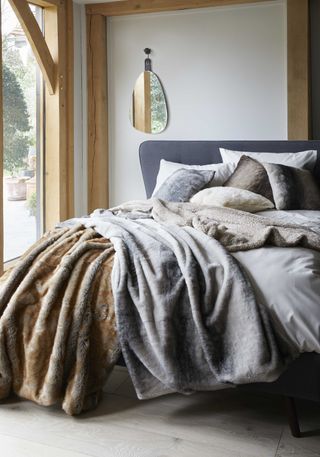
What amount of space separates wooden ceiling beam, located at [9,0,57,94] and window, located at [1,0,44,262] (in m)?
0.12

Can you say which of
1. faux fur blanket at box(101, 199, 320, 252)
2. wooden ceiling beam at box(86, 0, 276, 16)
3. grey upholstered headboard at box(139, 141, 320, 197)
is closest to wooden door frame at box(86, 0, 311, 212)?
wooden ceiling beam at box(86, 0, 276, 16)

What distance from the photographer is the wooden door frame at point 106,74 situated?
437 centimetres

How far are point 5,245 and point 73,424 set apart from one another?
96.5 inches

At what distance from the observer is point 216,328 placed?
2.13 meters

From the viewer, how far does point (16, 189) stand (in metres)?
4.53

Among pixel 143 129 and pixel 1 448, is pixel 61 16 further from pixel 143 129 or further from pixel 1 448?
pixel 1 448

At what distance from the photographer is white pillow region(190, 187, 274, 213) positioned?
3.43 m

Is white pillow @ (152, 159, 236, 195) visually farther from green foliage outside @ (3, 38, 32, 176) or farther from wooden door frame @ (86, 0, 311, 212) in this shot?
green foliage outside @ (3, 38, 32, 176)

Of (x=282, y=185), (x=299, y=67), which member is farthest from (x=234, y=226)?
(x=299, y=67)

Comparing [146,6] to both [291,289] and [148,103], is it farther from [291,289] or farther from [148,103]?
[291,289]

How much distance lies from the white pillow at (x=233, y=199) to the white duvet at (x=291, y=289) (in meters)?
1.22

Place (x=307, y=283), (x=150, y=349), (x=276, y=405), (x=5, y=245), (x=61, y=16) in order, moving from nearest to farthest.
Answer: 1. (x=307, y=283)
2. (x=150, y=349)
3. (x=276, y=405)
4. (x=5, y=245)
5. (x=61, y=16)

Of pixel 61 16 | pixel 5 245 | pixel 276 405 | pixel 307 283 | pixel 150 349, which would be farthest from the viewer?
pixel 61 16

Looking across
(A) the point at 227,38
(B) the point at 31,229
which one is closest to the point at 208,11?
(A) the point at 227,38
